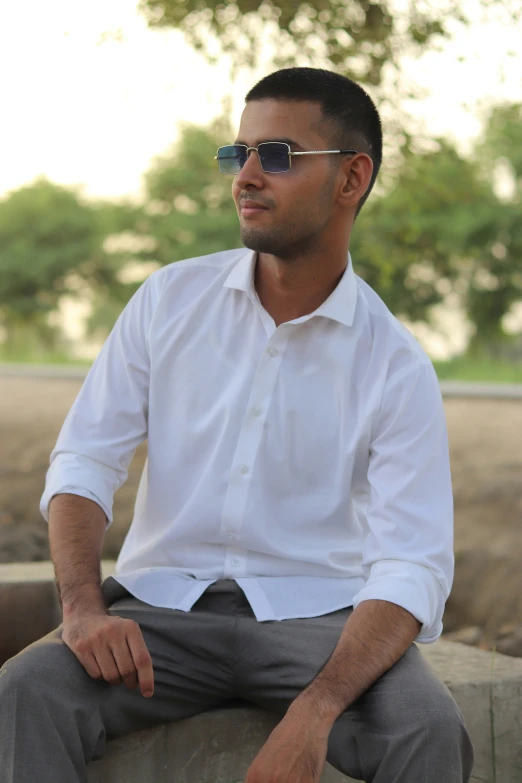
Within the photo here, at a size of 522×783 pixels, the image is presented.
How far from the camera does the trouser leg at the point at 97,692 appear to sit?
230 cm

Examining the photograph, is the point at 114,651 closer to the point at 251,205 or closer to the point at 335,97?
the point at 251,205

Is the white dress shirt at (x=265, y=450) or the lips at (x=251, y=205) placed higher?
the lips at (x=251, y=205)

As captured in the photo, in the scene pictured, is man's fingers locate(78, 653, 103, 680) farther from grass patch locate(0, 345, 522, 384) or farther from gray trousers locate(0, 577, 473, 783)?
grass patch locate(0, 345, 522, 384)

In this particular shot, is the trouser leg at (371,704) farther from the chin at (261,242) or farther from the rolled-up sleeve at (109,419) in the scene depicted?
the chin at (261,242)

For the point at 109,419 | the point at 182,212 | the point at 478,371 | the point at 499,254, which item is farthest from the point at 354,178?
the point at 182,212

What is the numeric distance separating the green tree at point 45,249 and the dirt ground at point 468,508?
41969 millimetres

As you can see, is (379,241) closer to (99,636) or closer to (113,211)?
(99,636)

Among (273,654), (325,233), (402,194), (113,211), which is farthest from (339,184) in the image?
(113,211)

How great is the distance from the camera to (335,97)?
10.3 ft

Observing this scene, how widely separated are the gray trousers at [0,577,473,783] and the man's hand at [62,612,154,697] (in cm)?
3

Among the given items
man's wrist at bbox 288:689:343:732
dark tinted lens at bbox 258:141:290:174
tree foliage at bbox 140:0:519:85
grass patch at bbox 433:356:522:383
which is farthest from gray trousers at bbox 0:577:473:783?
grass patch at bbox 433:356:522:383

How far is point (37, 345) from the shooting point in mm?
58906

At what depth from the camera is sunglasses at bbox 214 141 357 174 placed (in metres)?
3.00

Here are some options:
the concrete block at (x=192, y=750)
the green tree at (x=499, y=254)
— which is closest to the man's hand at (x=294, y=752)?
the concrete block at (x=192, y=750)
